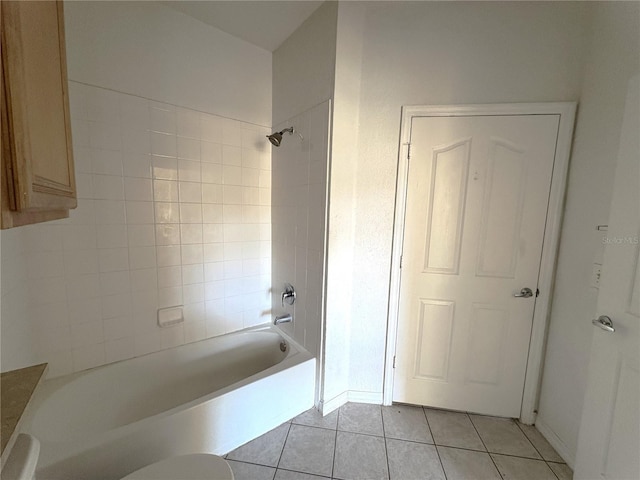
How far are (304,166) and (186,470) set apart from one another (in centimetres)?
168

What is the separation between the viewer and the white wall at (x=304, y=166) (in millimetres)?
1629

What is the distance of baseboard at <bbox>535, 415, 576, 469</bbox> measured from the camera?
1432 millimetres

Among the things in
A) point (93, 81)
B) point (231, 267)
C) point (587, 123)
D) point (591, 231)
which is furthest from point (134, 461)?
point (587, 123)

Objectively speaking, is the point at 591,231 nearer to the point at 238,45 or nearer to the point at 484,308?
the point at 484,308

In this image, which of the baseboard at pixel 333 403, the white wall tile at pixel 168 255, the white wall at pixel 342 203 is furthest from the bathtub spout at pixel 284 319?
the white wall tile at pixel 168 255

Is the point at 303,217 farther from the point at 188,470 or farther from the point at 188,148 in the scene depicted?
the point at 188,470

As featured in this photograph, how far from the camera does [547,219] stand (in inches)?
61.0

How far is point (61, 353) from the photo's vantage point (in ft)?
4.88

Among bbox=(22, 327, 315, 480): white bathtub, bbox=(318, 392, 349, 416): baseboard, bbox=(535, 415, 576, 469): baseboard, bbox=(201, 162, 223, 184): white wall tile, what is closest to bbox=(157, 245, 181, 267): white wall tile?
bbox=(201, 162, 223, 184): white wall tile

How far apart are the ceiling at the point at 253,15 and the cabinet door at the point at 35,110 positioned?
1050 millimetres

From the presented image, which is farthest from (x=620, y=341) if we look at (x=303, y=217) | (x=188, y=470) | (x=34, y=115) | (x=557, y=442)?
(x=34, y=115)

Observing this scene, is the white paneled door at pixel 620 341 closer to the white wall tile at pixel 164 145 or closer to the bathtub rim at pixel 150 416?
the bathtub rim at pixel 150 416

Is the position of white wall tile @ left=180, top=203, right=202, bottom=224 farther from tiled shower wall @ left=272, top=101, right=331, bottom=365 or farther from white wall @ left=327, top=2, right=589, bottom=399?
white wall @ left=327, top=2, right=589, bottom=399

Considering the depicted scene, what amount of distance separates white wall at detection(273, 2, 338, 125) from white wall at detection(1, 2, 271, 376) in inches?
5.8
